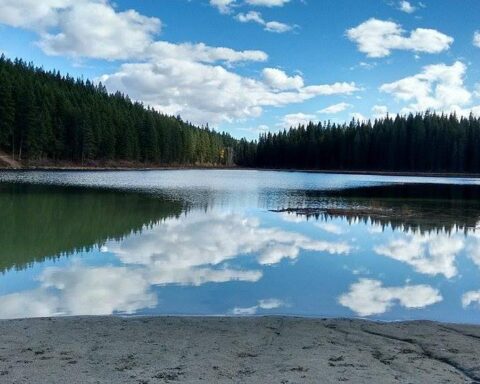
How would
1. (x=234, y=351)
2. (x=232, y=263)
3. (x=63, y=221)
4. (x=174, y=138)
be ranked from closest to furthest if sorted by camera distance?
(x=234, y=351), (x=232, y=263), (x=63, y=221), (x=174, y=138)

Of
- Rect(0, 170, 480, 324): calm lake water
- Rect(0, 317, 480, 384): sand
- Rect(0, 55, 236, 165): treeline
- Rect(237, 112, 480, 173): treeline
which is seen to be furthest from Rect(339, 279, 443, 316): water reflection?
Rect(237, 112, 480, 173): treeline

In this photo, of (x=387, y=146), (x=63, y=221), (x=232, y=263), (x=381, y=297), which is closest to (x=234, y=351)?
(x=381, y=297)

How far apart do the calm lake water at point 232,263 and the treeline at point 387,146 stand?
98618 mm

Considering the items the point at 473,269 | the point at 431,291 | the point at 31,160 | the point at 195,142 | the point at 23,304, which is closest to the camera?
the point at 23,304

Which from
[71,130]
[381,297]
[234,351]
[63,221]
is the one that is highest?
[71,130]

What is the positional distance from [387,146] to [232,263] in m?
122

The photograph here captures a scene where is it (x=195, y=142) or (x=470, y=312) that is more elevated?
(x=195, y=142)

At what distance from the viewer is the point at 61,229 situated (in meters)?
20.0

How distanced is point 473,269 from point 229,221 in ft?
42.1

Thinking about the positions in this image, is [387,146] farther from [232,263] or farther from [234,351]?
[234,351]

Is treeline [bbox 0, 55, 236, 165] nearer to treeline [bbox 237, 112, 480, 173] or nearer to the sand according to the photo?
treeline [bbox 237, 112, 480, 173]

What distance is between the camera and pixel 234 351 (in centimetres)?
700

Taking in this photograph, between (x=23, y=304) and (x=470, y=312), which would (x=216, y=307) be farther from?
(x=470, y=312)

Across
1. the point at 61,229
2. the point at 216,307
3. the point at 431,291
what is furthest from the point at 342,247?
the point at 61,229
